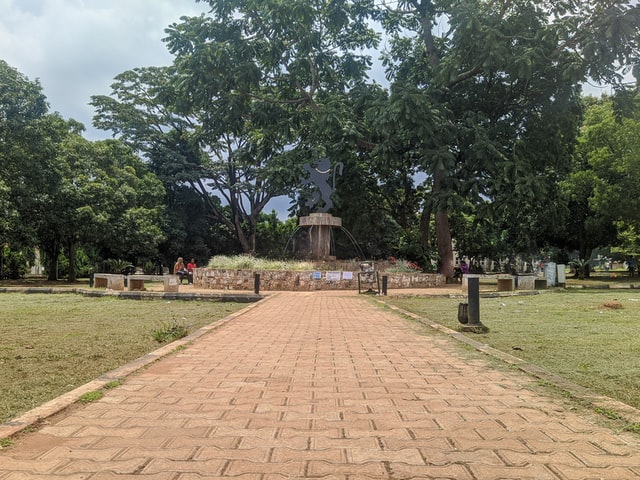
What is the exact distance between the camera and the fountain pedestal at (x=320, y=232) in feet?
78.8

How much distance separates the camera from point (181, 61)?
2388cm

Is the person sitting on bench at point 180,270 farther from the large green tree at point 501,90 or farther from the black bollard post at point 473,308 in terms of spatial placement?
the black bollard post at point 473,308

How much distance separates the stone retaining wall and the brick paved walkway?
14400mm

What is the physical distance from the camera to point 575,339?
23.8 ft

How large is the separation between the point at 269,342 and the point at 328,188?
19.9 m

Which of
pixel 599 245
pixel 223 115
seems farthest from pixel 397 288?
pixel 599 245

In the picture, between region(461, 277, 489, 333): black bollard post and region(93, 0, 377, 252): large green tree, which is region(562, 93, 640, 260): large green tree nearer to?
region(93, 0, 377, 252): large green tree

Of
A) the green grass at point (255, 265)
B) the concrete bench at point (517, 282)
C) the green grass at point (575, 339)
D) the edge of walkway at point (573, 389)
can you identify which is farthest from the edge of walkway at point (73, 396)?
the concrete bench at point (517, 282)

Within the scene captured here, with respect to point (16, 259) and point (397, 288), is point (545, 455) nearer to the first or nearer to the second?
point (397, 288)

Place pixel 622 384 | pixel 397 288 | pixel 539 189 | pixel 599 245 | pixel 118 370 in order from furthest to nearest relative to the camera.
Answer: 1. pixel 599 245
2. pixel 397 288
3. pixel 539 189
4. pixel 118 370
5. pixel 622 384

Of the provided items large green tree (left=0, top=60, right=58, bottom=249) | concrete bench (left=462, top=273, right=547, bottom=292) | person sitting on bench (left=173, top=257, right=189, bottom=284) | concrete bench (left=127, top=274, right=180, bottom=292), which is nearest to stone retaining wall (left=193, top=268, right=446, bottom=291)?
concrete bench (left=127, top=274, right=180, bottom=292)

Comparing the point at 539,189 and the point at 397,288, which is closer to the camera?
the point at 539,189

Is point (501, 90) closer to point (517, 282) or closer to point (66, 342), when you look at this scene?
point (517, 282)

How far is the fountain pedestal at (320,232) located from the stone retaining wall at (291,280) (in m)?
3.61
